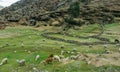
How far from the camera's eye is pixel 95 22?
126812 mm

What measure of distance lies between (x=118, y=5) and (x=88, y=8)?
46.7 feet

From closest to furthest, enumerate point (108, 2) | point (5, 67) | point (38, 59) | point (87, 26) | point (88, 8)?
point (5, 67) → point (38, 59) → point (87, 26) → point (88, 8) → point (108, 2)

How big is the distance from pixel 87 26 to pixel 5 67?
249ft

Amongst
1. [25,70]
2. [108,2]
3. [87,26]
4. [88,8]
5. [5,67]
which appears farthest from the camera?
[108,2]

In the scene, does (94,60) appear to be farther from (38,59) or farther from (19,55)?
(19,55)

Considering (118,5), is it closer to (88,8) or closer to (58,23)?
(88,8)

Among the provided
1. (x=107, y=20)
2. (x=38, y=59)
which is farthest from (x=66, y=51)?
(x=107, y=20)

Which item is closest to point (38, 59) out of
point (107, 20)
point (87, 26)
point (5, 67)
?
point (5, 67)

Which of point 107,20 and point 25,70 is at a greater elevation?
point 25,70

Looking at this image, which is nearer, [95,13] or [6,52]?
[6,52]

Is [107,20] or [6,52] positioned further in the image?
[107,20]

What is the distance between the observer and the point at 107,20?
127625mm

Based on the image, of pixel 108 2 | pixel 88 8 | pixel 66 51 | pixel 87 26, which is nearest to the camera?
pixel 66 51

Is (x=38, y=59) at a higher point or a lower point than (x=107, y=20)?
higher
